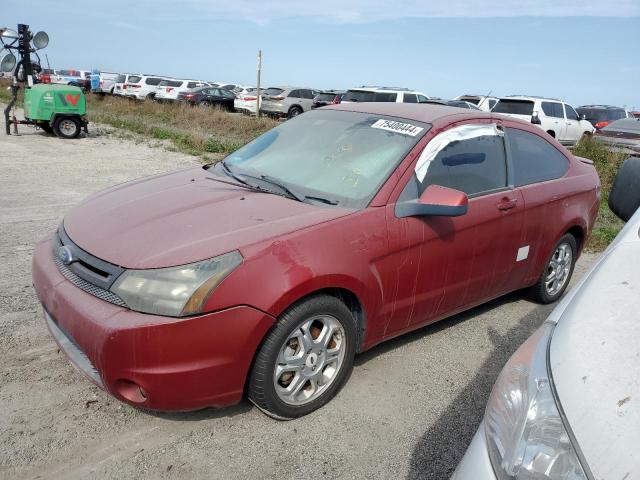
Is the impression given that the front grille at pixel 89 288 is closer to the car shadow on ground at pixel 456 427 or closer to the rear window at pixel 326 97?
the car shadow on ground at pixel 456 427

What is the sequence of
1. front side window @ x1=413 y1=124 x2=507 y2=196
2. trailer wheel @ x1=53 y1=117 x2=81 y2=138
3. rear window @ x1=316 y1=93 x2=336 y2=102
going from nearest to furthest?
front side window @ x1=413 y1=124 x2=507 y2=196
trailer wheel @ x1=53 y1=117 x2=81 y2=138
rear window @ x1=316 y1=93 x2=336 y2=102

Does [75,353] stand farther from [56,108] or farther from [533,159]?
[56,108]

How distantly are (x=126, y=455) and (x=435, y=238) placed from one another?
203 cm

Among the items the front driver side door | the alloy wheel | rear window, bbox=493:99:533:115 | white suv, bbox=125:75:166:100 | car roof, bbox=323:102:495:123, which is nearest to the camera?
the alloy wheel

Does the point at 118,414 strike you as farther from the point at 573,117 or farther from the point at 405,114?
the point at 573,117

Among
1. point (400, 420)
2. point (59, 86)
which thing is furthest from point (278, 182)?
point (59, 86)

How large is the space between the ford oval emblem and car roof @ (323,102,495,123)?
216cm

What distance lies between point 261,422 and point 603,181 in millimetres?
9553

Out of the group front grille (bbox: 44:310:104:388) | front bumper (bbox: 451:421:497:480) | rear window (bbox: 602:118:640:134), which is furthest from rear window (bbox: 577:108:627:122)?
front bumper (bbox: 451:421:497:480)

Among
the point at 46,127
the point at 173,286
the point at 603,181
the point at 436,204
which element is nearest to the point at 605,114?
the point at 603,181

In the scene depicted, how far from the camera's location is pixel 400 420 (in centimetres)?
292

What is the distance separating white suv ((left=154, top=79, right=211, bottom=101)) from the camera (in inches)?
1129

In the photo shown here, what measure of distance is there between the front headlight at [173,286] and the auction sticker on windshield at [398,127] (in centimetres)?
156

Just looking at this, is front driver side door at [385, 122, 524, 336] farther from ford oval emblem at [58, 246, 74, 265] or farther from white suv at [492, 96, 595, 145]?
white suv at [492, 96, 595, 145]
